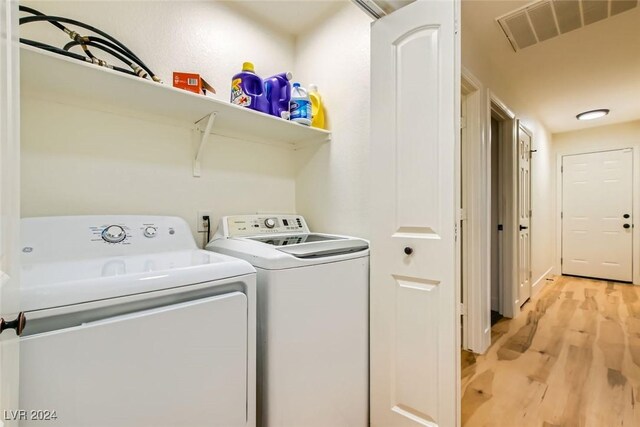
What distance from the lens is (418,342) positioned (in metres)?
1.26

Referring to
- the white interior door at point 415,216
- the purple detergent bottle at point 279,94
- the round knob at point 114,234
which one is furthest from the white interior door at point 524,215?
the round knob at point 114,234

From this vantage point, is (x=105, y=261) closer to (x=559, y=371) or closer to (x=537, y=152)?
(x=559, y=371)

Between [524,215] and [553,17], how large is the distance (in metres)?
2.13

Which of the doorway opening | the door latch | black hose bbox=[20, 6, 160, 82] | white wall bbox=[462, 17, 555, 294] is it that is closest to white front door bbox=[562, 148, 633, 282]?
white wall bbox=[462, 17, 555, 294]

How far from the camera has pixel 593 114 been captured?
149 inches

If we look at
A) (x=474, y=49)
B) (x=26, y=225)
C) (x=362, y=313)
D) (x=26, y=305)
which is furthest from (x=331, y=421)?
(x=474, y=49)

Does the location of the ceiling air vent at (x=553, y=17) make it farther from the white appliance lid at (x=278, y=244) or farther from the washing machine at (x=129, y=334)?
the washing machine at (x=129, y=334)

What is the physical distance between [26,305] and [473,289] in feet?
8.18

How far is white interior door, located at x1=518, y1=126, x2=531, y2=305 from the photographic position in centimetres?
314

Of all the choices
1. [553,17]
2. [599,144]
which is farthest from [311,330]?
[599,144]

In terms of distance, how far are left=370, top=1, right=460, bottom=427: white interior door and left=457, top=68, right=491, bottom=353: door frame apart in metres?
1.18

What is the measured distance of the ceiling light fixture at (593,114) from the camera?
3.70 meters

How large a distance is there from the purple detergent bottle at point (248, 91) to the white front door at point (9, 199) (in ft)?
3.41

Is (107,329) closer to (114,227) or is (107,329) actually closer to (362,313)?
(114,227)
